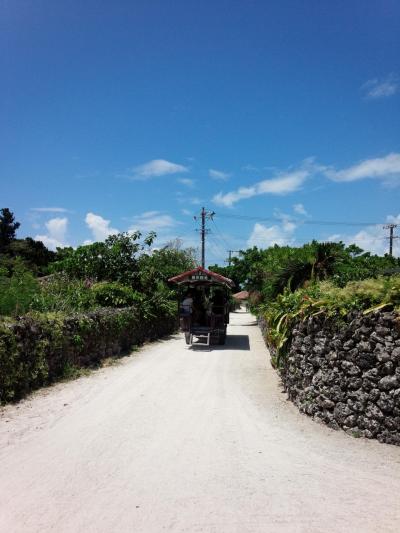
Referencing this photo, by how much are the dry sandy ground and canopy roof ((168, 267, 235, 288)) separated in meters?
8.93

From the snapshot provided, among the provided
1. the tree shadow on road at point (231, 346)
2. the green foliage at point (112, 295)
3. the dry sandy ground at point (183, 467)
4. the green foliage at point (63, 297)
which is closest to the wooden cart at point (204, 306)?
the tree shadow on road at point (231, 346)

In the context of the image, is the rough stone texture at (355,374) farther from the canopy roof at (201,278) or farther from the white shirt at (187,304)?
the white shirt at (187,304)

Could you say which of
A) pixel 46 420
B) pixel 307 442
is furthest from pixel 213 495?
pixel 46 420

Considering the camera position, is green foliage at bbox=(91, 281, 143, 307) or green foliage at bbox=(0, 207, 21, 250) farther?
green foliage at bbox=(0, 207, 21, 250)

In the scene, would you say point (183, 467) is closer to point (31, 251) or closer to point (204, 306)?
point (204, 306)

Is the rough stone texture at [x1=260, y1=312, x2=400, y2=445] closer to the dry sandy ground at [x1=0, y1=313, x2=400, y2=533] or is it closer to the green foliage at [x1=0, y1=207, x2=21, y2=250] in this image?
the dry sandy ground at [x1=0, y1=313, x2=400, y2=533]

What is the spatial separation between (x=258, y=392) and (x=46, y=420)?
4232 millimetres

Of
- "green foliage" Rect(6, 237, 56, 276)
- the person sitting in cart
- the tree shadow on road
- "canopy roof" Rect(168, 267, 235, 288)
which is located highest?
"green foliage" Rect(6, 237, 56, 276)

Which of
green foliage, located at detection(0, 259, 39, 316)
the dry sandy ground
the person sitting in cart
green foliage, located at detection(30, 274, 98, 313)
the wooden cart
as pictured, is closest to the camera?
the dry sandy ground

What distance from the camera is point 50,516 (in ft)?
13.4

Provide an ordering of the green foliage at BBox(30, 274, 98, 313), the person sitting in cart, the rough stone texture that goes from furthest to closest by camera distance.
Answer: the person sitting in cart
the green foliage at BBox(30, 274, 98, 313)
the rough stone texture

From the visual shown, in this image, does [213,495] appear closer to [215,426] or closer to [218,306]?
[215,426]

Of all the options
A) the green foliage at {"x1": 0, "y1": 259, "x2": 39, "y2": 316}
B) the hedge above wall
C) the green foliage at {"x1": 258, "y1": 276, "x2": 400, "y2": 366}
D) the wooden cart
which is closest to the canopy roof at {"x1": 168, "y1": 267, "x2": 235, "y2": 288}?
the wooden cart

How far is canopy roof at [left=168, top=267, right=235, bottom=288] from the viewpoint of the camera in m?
17.7
